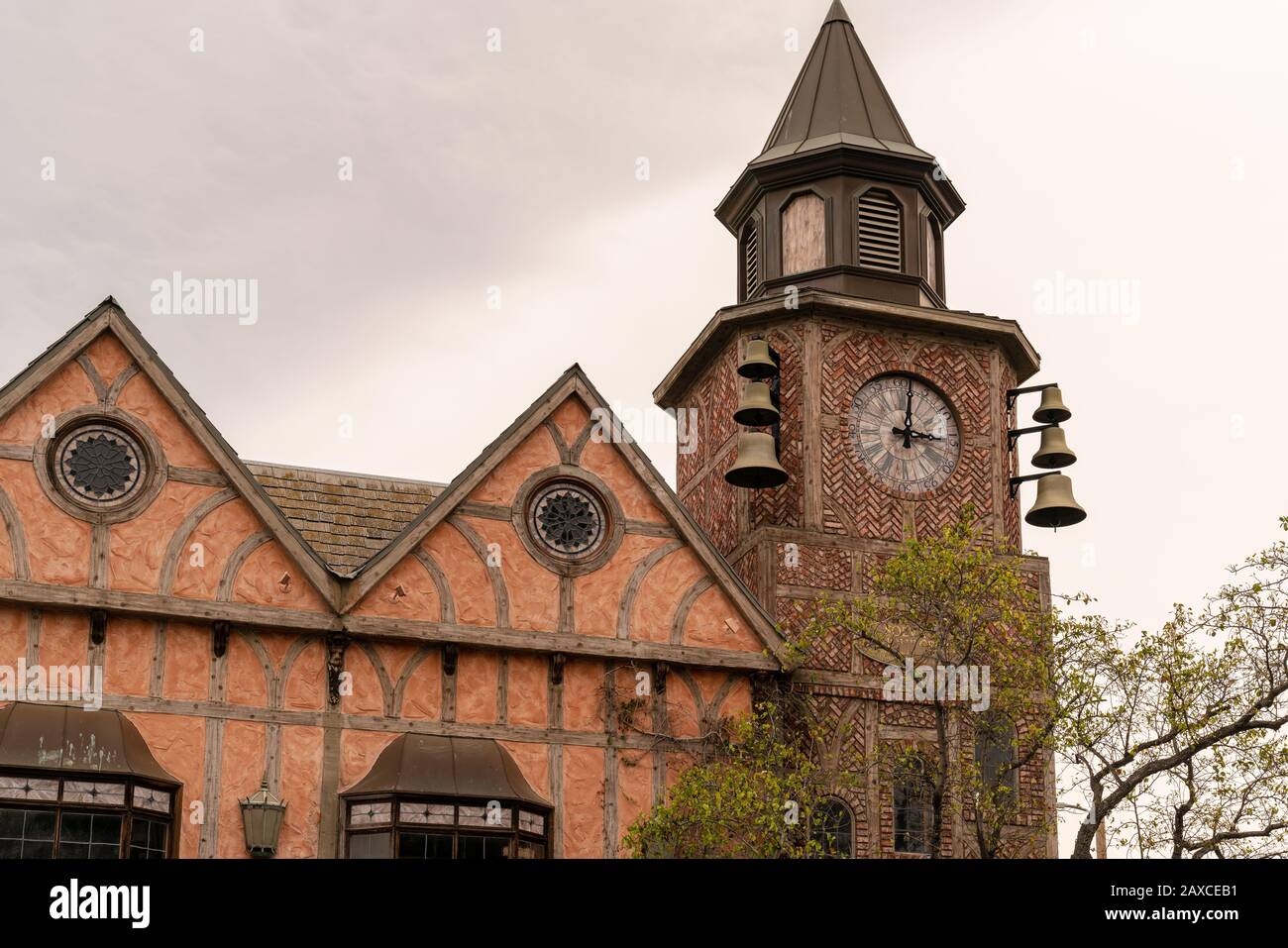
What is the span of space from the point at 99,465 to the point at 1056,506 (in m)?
12.1

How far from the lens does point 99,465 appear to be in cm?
2259

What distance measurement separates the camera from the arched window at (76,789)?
20.7m

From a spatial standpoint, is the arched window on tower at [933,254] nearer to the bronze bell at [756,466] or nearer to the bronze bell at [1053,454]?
the bronze bell at [1053,454]

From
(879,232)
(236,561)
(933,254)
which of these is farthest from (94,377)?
(933,254)

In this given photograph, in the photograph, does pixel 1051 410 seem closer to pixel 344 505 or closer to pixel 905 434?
pixel 905 434

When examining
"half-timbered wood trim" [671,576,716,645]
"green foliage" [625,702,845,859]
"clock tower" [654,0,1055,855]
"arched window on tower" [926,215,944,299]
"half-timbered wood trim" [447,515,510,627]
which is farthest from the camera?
"arched window on tower" [926,215,944,299]

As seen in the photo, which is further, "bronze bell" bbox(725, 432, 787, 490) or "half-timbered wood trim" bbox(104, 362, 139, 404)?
"bronze bell" bbox(725, 432, 787, 490)

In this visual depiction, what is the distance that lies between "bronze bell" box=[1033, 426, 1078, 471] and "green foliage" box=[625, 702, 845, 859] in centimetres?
599

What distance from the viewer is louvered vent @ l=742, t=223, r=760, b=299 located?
98.7ft

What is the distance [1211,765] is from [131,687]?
11.7m
